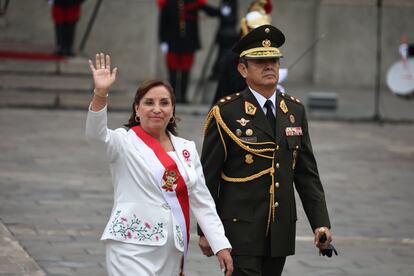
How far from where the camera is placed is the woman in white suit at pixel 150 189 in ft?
18.0

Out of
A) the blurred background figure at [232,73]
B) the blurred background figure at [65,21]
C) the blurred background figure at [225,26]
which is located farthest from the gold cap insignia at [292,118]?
the blurred background figure at [225,26]

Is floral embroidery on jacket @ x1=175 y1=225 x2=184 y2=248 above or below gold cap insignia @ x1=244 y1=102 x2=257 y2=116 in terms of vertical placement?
below

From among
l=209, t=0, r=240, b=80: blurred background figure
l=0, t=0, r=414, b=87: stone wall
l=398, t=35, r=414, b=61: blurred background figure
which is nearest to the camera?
l=398, t=35, r=414, b=61: blurred background figure

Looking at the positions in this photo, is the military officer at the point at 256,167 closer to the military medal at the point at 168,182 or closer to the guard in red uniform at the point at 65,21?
the military medal at the point at 168,182

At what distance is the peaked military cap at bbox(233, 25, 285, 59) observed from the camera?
20.3 feet

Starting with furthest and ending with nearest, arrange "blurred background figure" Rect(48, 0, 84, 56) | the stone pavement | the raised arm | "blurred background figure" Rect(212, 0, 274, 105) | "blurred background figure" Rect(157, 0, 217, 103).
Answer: "blurred background figure" Rect(157, 0, 217, 103) < "blurred background figure" Rect(48, 0, 84, 56) < "blurred background figure" Rect(212, 0, 274, 105) < the stone pavement < the raised arm

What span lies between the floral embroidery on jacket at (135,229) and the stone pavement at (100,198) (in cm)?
292

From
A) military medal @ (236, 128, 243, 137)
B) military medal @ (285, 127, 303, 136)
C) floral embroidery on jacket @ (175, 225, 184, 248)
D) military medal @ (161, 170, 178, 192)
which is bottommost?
floral embroidery on jacket @ (175, 225, 184, 248)

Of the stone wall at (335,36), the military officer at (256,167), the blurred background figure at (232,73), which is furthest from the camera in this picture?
the stone wall at (335,36)

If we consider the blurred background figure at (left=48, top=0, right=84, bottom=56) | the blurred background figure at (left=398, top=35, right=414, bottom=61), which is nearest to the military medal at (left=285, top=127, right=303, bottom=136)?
the blurred background figure at (left=398, top=35, right=414, bottom=61)

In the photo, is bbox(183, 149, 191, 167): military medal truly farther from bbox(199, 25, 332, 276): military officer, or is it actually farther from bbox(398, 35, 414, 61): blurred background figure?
bbox(398, 35, 414, 61): blurred background figure

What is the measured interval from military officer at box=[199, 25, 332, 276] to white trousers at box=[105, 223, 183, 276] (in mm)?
583

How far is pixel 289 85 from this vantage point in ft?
79.4

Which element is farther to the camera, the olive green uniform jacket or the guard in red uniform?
the guard in red uniform
